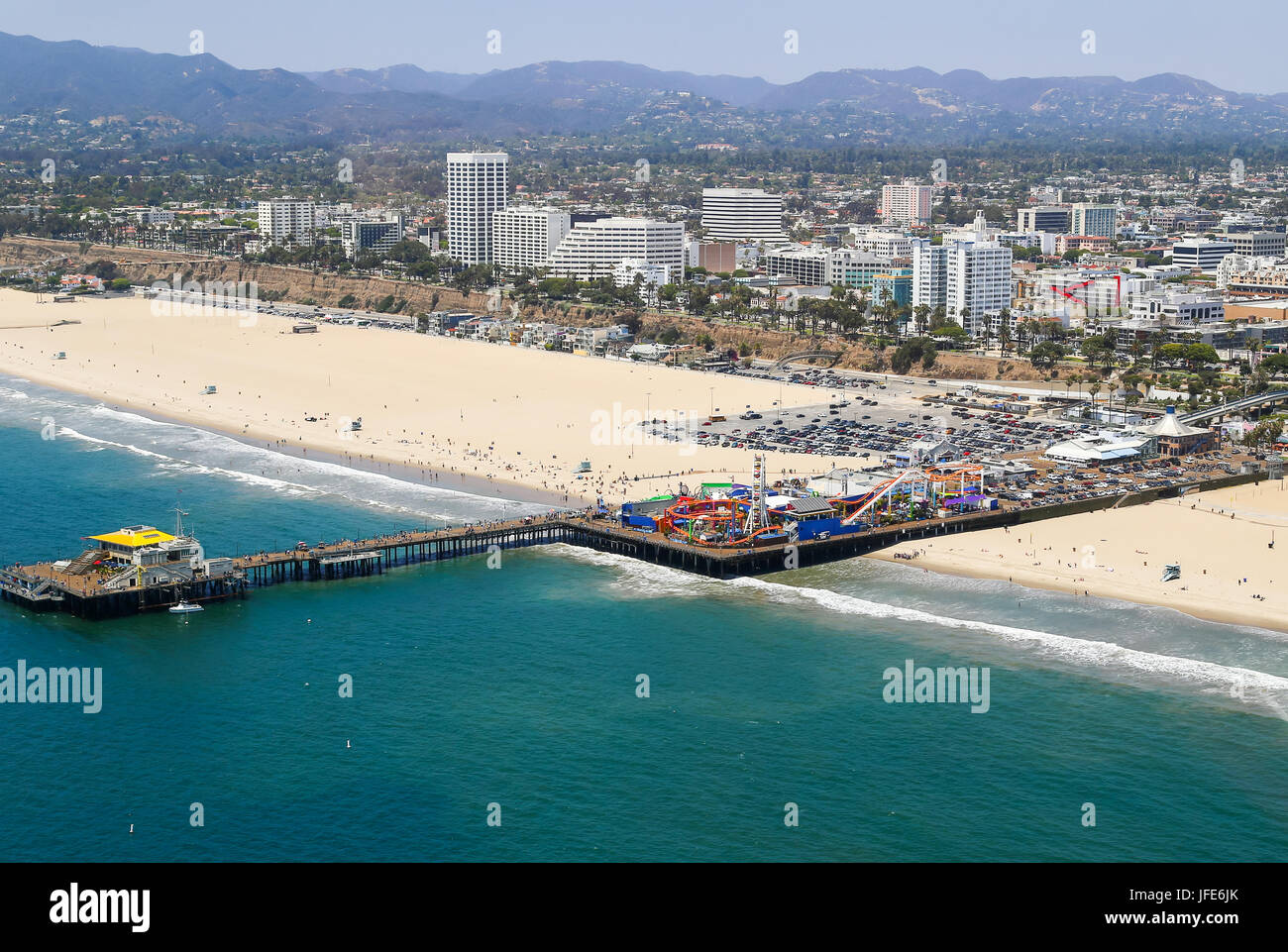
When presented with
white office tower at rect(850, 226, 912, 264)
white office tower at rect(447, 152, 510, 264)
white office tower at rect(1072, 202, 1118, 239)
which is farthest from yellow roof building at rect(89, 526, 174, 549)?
white office tower at rect(1072, 202, 1118, 239)

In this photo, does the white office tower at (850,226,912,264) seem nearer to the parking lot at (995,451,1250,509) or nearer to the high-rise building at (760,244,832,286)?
the high-rise building at (760,244,832,286)

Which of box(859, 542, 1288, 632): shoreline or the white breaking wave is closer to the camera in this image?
the white breaking wave

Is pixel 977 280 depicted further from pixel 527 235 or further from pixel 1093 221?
pixel 1093 221

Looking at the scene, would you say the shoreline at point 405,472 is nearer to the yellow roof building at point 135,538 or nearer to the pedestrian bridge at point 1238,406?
the yellow roof building at point 135,538

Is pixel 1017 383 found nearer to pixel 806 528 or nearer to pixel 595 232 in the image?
pixel 806 528

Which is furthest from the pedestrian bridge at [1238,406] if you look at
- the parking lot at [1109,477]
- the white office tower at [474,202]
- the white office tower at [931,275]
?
the white office tower at [474,202]

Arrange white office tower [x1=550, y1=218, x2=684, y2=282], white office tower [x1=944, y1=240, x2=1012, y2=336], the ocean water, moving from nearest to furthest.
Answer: the ocean water → white office tower [x1=944, y1=240, x2=1012, y2=336] → white office tower [x1=550, y1=218, x2=684, y2=282]
